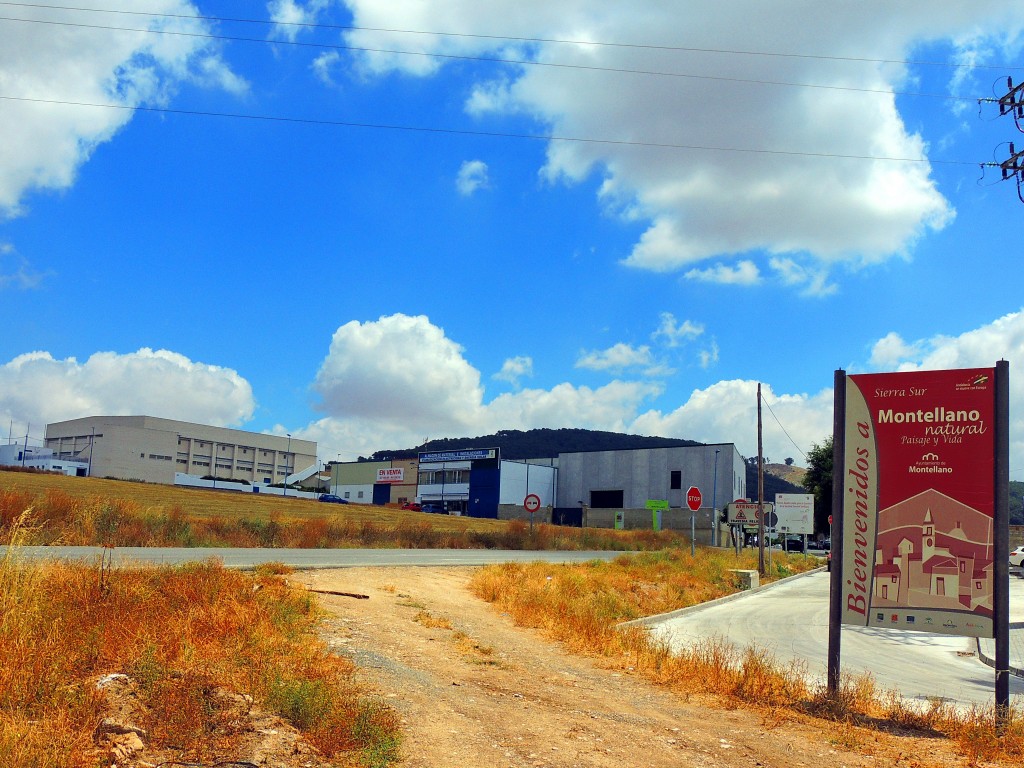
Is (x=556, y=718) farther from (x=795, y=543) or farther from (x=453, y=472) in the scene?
(x=453, y=472)

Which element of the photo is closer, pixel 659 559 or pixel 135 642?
pixel 135 642

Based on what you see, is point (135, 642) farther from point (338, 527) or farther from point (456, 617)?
point (338, 527)

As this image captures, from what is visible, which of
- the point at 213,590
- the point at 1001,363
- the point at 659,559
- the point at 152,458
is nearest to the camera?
the point at 1001,363

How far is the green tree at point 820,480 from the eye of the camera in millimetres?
82688

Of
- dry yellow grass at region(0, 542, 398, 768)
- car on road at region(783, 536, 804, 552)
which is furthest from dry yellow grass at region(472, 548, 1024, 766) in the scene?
car on road at region(783, 536, 804, 552)

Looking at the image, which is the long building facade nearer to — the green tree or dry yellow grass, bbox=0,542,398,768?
the green tree

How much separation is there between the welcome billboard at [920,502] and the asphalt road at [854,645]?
208 cm

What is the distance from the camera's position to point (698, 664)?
31.3 ft

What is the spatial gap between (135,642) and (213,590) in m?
2.51

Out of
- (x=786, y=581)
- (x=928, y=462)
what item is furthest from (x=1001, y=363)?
(x=786, y=581)

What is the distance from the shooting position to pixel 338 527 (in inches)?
1387

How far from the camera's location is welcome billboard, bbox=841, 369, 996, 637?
317 inches

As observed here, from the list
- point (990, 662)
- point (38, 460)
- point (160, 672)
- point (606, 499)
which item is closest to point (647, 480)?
point (606, 499)

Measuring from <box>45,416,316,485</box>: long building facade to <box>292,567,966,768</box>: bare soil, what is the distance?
431 ft
